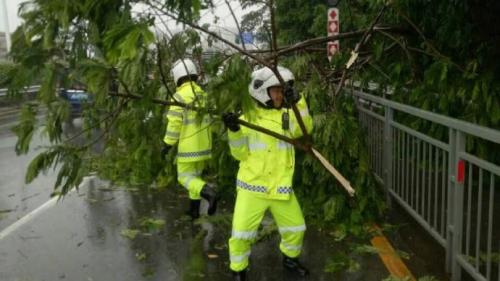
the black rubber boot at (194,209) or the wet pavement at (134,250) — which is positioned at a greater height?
the black rubber boot at (194,209)

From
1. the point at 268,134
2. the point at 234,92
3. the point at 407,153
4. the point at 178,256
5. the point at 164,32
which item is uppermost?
the point at 164,32

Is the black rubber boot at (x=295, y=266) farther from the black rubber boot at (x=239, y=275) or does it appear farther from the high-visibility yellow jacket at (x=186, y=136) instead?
the high-visibility yellow jacket at (x=186, y=136)

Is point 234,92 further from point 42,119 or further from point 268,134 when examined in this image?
point 42,119

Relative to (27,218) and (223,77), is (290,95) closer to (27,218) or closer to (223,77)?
(223,77)

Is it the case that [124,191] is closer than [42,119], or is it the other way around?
[42,119]

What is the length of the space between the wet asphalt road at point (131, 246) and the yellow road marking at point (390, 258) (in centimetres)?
8

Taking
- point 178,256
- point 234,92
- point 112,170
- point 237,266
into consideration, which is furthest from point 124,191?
point 234,92

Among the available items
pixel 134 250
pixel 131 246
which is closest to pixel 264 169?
pixel 134 250

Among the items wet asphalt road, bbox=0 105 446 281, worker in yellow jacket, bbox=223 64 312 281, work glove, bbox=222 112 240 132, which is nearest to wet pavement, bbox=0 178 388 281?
wet asphalt road, bbox=0 105 446 281

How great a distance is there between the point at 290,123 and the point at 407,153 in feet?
5.61

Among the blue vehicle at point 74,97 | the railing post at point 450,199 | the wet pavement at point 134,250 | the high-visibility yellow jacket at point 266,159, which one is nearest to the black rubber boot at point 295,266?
the wet pavement at point 134,250

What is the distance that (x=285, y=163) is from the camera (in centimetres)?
446

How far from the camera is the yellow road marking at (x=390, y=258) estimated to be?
473 cm

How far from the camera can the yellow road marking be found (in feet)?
15.5
